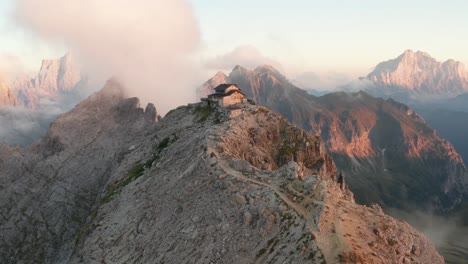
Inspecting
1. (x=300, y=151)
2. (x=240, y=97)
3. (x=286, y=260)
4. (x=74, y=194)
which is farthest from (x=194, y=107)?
(x=286, y=260)

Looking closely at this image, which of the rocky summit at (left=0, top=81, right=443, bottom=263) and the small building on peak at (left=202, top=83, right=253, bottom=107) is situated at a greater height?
the small building on peak at (left=202, top=83, right=253, bottom=107)

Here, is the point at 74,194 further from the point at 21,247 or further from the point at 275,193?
the point at 275,193

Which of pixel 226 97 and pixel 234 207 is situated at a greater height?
pixel 226 97

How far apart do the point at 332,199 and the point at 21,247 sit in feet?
499

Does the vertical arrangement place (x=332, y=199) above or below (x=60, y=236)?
above

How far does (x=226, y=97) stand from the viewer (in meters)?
160

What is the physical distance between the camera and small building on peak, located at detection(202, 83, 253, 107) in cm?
15925

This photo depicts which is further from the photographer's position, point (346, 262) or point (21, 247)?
point (21, 247)

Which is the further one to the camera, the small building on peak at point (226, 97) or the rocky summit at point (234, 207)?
the small building on peak at point (226, 97)

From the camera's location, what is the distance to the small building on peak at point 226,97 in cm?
15925

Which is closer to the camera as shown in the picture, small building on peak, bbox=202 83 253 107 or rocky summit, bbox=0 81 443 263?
rocky summit, bbox=0 81 443 263

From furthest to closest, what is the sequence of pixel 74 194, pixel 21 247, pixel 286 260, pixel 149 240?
pixel 74 194 < pixel 21 247 < pixel 149 240 < pixel 286 260

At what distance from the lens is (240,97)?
168875 mm

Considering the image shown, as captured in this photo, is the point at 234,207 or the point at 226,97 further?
the point at 226,97
